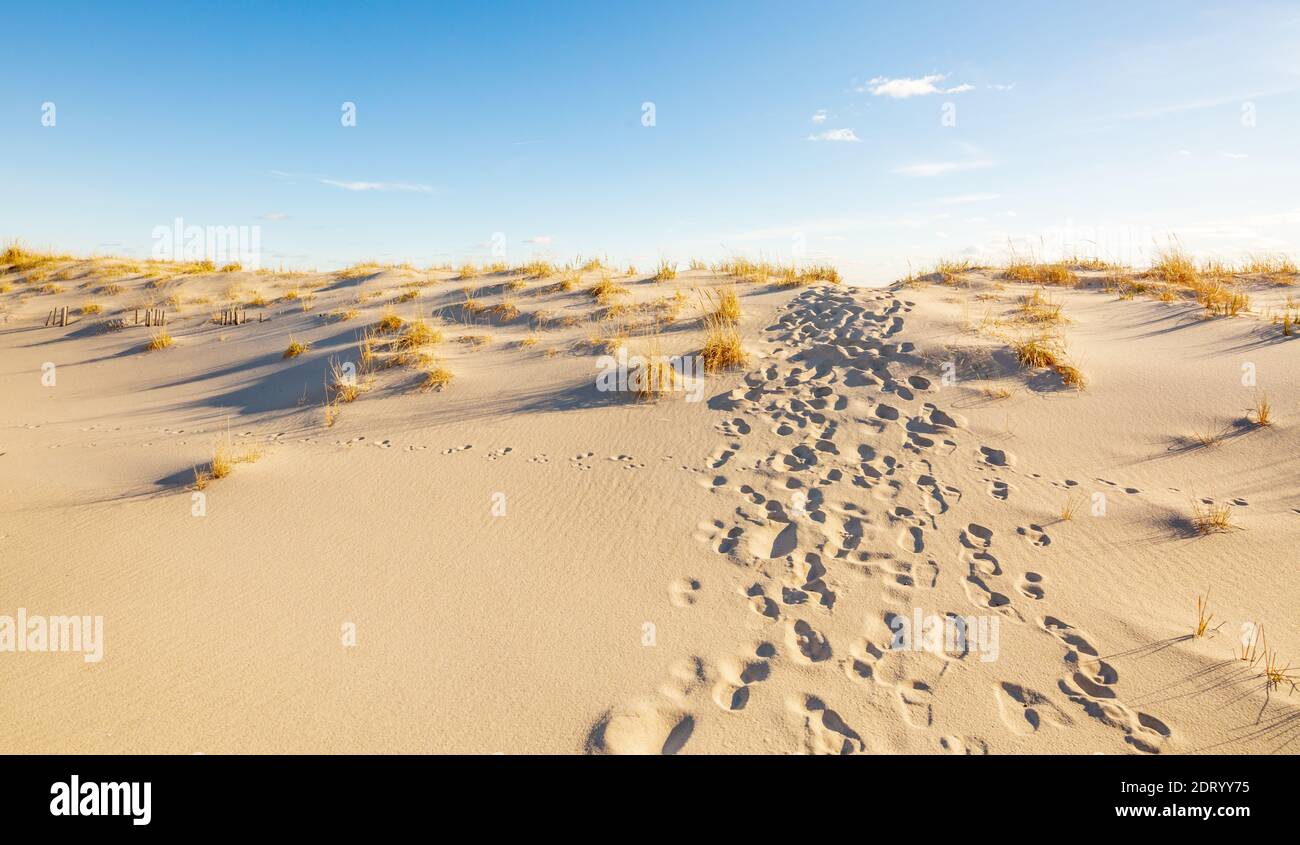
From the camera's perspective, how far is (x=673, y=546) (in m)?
4.03

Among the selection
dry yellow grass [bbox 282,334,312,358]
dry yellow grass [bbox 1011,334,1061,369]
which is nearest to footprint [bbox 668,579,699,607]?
dry yellow grass [bbox 1011,334,1061,369]

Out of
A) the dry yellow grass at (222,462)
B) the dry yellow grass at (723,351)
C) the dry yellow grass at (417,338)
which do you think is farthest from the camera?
the dry yellow grass at (417,338)

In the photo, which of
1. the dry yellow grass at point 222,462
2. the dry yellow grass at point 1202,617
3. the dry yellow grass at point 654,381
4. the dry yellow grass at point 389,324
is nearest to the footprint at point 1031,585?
the dry yellow grass at point 1202,617

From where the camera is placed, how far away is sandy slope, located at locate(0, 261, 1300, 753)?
2.65 metres

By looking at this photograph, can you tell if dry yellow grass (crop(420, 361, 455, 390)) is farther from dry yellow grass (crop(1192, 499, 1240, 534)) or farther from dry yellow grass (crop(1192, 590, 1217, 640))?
dry yellow grass (crop(1192, 499, 1240, 534))

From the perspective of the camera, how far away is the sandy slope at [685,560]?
265 cm

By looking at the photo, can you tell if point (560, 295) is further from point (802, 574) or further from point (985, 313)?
point (802, 574)

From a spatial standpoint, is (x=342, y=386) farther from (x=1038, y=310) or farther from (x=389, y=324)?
(x=1038, y=310)

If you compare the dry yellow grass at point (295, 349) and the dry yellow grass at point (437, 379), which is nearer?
the dry yellow grass at point (437, 379)

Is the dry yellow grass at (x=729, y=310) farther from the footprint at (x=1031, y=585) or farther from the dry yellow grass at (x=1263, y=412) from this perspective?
the dry yellow grass at (x=1263, y=412)
